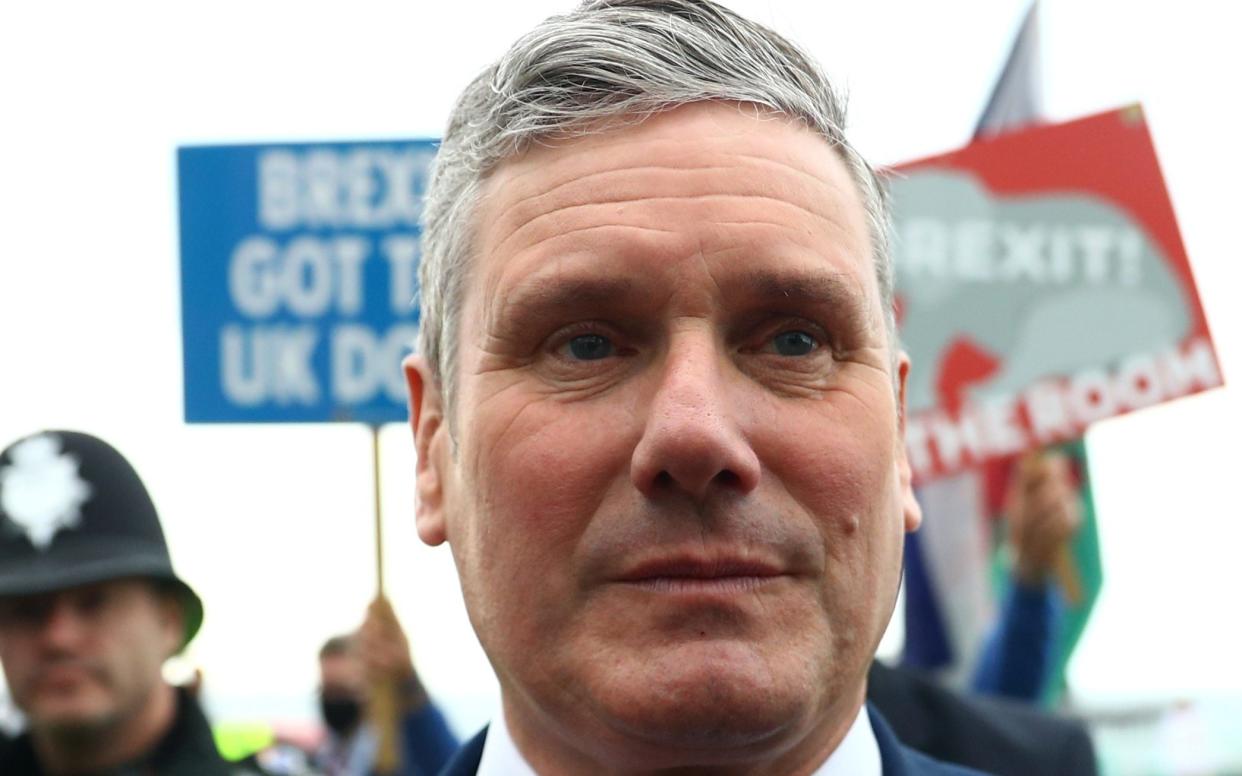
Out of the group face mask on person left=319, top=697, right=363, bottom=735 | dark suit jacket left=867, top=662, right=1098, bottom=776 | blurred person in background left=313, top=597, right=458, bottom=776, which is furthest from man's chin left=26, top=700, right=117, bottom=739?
face mask on person left=319, top=697, right=363, bottom=735

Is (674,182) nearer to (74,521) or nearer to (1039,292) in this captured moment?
(74,521)

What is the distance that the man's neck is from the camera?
12.4 feet

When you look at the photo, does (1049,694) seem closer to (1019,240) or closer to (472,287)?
(1019,240)

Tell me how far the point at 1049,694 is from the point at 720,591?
2.98 meters

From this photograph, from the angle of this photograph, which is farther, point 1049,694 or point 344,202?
point 344,202

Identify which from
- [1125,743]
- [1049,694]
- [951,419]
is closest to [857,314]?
[1049,694]

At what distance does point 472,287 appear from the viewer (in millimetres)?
2436

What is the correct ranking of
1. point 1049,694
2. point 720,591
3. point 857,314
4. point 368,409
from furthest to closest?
point 368,409
point 1049,694
point 857,314
point 720,591

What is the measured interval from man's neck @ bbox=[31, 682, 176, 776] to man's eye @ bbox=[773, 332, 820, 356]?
2.11 m

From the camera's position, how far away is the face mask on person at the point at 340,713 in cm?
781

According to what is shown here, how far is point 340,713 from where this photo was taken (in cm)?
784

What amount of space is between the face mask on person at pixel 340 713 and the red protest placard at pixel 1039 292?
323 cm

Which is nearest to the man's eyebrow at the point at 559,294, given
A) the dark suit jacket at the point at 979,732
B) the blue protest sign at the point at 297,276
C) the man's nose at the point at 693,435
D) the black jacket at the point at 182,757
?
the man's nose at the point at 693,435

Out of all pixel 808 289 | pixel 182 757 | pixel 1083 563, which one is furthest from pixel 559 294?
pixel 1083 563
